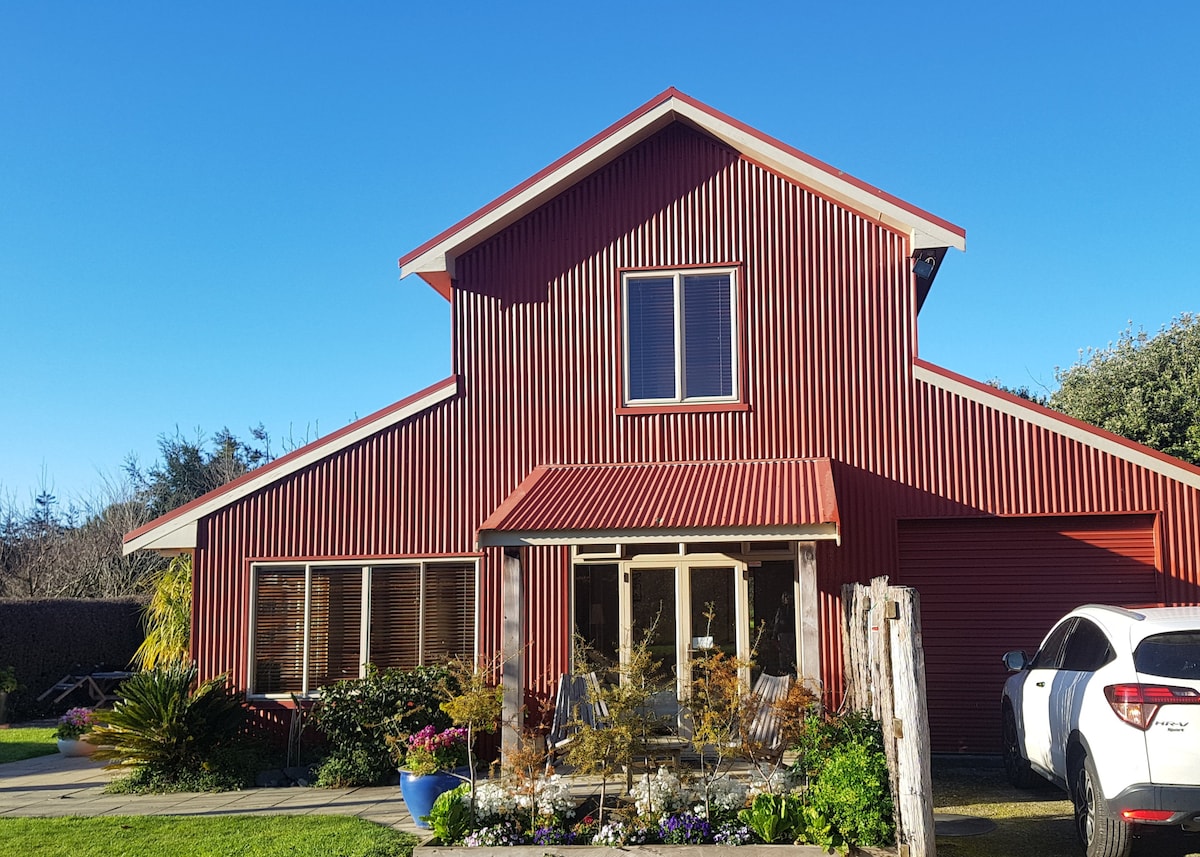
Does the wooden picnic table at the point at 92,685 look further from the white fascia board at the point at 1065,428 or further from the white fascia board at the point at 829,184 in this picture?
the white fascia board at the point at 1065,428

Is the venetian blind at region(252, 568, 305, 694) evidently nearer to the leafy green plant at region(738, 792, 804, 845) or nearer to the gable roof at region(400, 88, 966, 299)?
the gable roof at region(400, 88, 966, 299)

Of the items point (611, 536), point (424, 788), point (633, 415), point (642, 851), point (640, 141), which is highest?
point (640, 141)

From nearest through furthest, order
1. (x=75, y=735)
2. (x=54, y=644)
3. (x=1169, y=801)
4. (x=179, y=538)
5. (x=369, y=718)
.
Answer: (x=1169, y=801) → (x=369, y=718) → (x=179, y=538) → (x=75, y=735) → (x=54, y=644)

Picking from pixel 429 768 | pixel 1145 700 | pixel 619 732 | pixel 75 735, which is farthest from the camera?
pixel 75 735

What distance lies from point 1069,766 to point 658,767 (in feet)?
11.0

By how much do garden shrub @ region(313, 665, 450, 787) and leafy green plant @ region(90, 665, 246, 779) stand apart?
117 cm

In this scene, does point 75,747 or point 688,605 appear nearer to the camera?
point 688,605

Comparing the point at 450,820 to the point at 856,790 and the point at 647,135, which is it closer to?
the point at 856,790

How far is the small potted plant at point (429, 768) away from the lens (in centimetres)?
962

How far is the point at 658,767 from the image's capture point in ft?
30.5

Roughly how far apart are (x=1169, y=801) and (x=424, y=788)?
19.9ft

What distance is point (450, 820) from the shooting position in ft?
27.6

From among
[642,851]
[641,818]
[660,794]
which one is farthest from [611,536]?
[642,851]

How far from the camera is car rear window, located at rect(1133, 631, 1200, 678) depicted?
23.4ft
